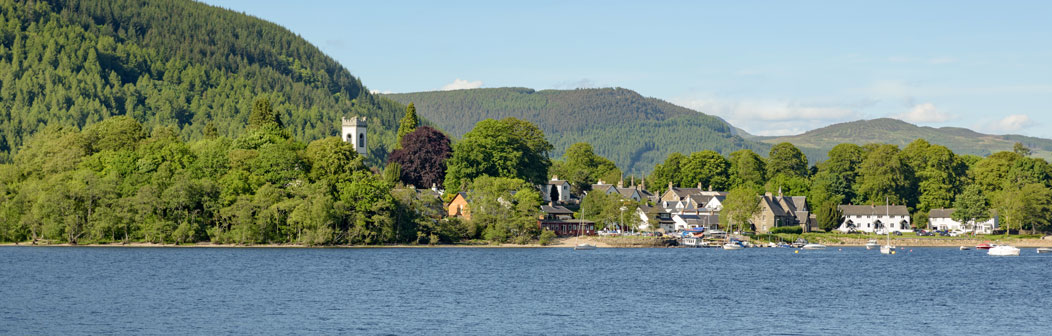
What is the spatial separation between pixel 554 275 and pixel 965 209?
82.1 m

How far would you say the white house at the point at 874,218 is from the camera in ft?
478

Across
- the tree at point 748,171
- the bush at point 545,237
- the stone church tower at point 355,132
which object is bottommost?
the bush at point 545,237

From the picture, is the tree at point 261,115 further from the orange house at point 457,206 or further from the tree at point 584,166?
the tree at point 584,166

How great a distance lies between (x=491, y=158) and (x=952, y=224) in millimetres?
65238

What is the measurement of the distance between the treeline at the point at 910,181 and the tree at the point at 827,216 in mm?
129

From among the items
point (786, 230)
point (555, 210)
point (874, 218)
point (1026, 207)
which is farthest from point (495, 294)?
point (874, 218)

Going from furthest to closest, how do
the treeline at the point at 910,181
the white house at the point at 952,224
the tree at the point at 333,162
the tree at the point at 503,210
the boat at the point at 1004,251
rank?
the white house at the point at 952,224 < the treeline at the point at 910,181 < the boat at the point at 1004,251 < the tree at the point at 503,210 < the tree at the point at 333,162

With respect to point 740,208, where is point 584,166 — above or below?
above

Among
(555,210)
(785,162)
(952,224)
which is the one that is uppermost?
(785,162)

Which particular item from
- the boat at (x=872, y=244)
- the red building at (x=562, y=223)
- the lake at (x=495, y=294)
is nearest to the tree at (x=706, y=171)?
the boat at (x=872, y=244)

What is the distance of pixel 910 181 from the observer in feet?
493

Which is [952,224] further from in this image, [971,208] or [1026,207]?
[1026,207]

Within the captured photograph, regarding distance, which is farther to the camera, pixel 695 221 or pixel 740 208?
pixel 695 221

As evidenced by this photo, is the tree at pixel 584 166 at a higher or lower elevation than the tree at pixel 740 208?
higher
